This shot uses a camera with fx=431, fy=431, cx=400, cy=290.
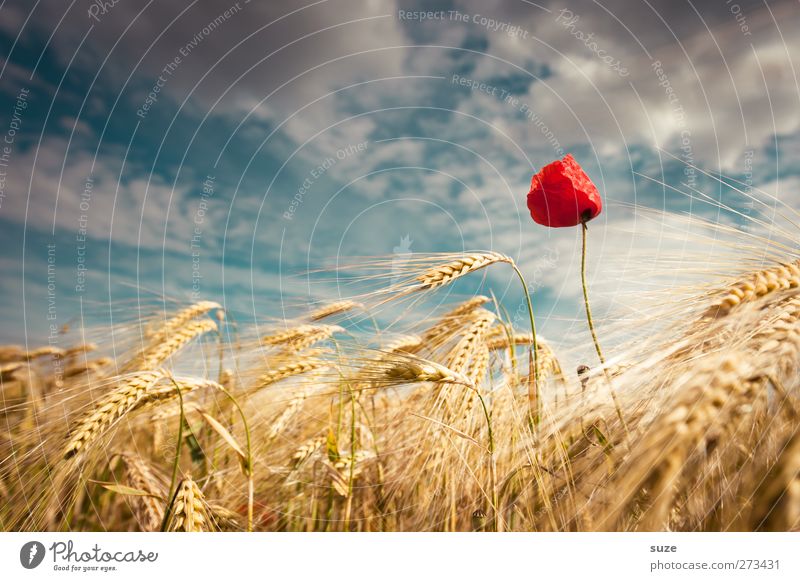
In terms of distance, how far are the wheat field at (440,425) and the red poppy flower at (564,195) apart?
0.24 meters

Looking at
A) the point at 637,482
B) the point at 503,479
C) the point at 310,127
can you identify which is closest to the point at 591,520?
the point at 503,479

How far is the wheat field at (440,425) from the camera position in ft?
2.35

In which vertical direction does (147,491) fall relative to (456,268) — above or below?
below

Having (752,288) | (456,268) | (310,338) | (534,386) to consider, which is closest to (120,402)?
(310,338)

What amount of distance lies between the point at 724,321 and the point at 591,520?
18.8 inches

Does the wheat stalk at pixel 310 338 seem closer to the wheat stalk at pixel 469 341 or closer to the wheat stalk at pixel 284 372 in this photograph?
the wheat stalk at pixel 284 372

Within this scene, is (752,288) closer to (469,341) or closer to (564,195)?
(564,195)

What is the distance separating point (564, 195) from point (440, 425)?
0.75 meters

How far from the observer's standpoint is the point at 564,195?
49.7 inches

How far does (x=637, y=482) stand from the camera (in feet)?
1.95

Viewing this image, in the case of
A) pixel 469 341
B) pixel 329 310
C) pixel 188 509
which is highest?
pixel 329 310
